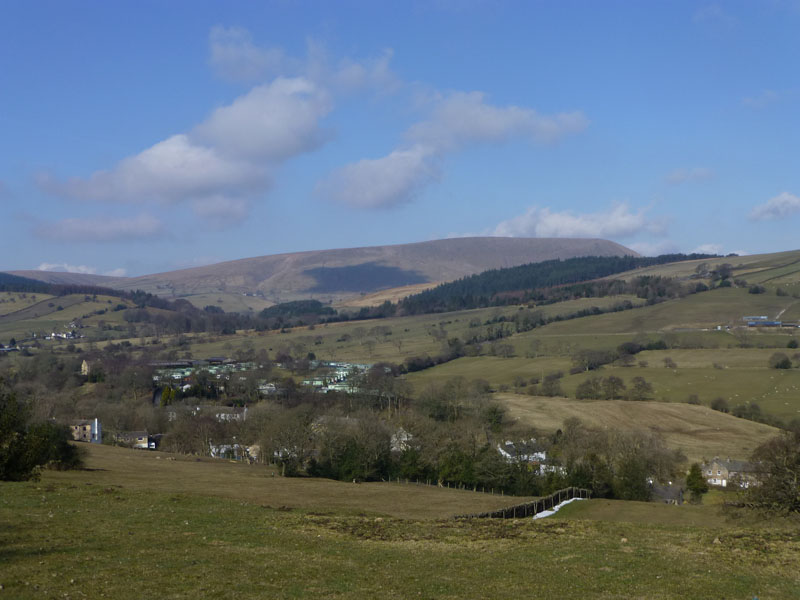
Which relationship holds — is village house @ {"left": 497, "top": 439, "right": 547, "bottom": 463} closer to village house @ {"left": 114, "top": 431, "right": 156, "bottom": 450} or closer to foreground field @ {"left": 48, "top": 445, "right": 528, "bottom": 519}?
foreground field @ {"left": 48, "top": 445, "right": 528, "bottom": 519}

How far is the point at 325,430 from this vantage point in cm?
7194

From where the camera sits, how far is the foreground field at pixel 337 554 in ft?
61.5

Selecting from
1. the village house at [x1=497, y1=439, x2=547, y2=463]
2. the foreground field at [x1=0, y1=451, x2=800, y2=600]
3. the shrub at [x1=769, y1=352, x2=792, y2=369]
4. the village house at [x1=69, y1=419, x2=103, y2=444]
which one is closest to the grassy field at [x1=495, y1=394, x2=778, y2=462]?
the village house at [x1=497, y1=439, x2=547, y2=463]

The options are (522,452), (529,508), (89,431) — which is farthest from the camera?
(89,431)

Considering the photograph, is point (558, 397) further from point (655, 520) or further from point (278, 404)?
point (655, 520)

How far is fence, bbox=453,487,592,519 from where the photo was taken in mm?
38562

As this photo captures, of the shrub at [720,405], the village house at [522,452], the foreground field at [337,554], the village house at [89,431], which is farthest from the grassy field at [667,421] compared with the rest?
the foreground field at [337,554]

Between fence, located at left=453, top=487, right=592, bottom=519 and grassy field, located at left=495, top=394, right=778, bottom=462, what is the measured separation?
4142cm

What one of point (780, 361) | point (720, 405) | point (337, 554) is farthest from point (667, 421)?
point (337, 554)

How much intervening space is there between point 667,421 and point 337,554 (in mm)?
89174

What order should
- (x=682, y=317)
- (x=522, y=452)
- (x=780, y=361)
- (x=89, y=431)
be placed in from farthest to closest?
(x=682, y=317) → (x=780, y=361) → (x=89, y=431) → (x=522, y=452)

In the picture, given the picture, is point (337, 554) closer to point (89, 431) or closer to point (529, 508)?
point (529, 508)

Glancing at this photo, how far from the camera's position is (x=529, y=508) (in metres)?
44.2

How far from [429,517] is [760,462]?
21.0 metres
